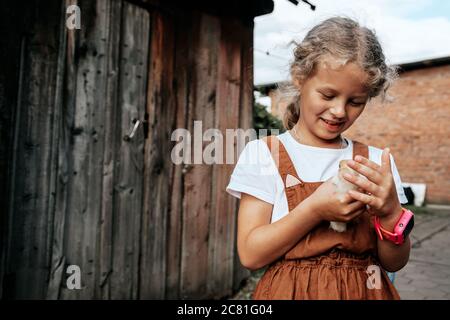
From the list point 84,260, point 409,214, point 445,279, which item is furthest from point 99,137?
point 445,279

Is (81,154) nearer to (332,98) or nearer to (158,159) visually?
(158,159)

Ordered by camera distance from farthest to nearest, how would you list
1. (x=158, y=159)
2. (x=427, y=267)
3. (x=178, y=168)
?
(x=427, y=267) → (x=178, y=168) → (x=158, y=159)

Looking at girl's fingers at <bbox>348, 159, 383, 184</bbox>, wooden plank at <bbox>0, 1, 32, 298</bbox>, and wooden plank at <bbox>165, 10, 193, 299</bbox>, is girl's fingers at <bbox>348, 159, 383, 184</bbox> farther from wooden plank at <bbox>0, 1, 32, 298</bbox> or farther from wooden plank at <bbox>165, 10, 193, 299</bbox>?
wooden plank at <bbox>165, 10, 193, 299</bbox>

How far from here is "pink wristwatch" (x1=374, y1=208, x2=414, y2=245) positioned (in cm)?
102

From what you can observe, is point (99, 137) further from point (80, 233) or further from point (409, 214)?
point (409, 214)

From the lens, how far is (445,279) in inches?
185

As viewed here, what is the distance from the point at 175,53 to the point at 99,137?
971 millimetres

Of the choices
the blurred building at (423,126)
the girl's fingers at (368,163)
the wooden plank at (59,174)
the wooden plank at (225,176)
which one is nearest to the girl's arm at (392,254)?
the girl's fingers at (368,163)

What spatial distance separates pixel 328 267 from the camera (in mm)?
1096

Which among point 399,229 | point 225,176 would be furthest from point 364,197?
point 225,176

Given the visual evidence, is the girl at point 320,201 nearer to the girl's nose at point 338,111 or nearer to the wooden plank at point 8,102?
the girl's nose at point 338,111

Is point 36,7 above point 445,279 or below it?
above

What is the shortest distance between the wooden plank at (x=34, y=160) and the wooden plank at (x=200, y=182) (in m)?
1.17

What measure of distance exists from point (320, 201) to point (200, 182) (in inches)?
93.5
